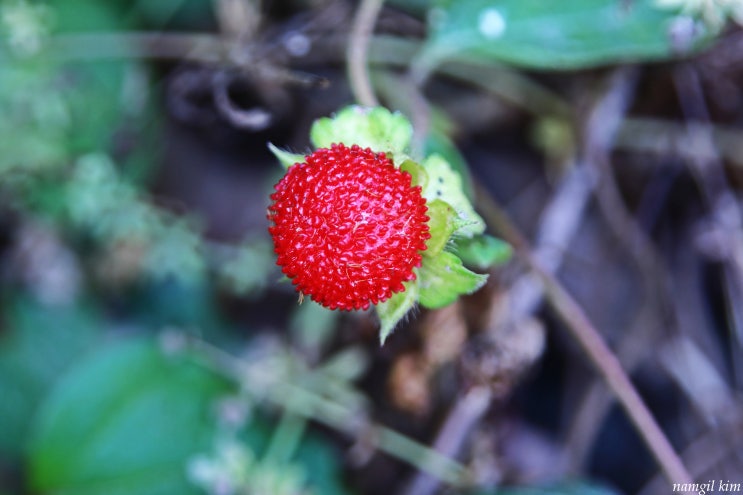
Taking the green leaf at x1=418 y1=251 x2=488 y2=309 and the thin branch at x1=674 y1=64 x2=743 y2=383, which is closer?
the green leaf at x1=418 y1=251 x2=488 y2=309

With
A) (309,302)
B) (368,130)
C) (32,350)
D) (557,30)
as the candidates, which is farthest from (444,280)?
(32,350)

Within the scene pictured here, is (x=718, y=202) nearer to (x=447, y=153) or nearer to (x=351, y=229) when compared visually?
(x=447, y=153)

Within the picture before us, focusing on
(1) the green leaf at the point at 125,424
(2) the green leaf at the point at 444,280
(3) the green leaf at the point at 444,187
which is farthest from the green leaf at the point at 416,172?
(1) the green leaf at the point at 125,424

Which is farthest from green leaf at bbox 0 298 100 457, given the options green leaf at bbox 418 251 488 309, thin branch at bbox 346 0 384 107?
green leaf at bbox 418 251 488 309

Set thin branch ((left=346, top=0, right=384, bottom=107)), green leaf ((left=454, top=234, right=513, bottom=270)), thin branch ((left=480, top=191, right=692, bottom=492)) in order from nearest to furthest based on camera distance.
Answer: green leaf ((left=454, top=234, right=513, bottom=270)) → thin branch ((left=480, top=191, right=692, bottom=492)) → thin branch ((left=346, top=0, right=384, bottom=107))

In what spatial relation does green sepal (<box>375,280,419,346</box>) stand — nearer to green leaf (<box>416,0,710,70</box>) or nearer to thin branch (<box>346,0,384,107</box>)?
thin branch (<box>346,0,384,107</box>)

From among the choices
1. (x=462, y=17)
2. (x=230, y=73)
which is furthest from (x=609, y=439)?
(x=230, y=73)
